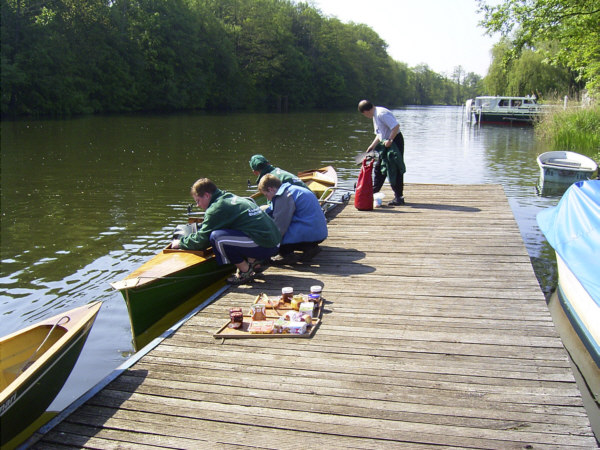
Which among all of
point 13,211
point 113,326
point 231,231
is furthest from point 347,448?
point 13,211

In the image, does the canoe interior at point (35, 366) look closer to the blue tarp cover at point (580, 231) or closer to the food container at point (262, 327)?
the food container at point (262, 327)

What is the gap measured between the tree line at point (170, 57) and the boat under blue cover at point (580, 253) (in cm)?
3957

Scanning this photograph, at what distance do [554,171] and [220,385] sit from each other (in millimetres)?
12543

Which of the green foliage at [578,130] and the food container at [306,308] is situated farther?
the green foliage at [578,130]

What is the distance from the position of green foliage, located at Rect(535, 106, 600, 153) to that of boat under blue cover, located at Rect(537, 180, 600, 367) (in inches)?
491

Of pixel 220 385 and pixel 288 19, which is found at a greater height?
pixel 288 19

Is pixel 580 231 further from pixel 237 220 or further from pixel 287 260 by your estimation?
pixel 237 220

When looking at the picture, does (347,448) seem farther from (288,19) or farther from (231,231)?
(288,19)

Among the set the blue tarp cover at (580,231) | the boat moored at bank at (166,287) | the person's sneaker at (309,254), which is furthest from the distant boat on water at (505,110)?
the boat moored at bank at (166,287)

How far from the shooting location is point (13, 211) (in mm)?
12500

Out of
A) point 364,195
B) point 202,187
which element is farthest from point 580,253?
point 202,187

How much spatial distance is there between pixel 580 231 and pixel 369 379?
13.4ft

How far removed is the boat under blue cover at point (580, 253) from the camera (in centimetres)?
547

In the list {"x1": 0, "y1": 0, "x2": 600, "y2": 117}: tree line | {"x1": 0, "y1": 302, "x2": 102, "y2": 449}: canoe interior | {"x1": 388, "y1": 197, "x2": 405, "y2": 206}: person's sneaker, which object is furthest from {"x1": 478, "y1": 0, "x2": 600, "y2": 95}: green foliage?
{"x1": 0, "y1": 302, "x2": 102, "y2": 449}: canoe interior
